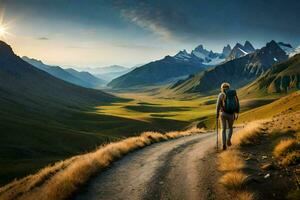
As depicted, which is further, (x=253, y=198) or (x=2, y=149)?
(x=2, y=149)

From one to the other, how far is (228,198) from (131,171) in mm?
6372

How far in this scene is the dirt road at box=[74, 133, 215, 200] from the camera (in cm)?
1261

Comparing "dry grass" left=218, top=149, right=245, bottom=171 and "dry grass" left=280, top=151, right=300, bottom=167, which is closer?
"dry grass" left=280, top=151, right=300, bottom=167

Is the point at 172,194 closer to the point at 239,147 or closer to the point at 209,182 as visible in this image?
the point at 209,182

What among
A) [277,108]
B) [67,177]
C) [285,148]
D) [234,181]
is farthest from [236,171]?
[277,108]

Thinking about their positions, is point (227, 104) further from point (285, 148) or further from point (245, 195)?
point (245, 195)

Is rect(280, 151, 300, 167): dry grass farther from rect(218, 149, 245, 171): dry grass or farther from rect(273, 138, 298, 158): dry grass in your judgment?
rect(273, 138, 298, 158): dry grass

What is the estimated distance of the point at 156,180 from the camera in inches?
571

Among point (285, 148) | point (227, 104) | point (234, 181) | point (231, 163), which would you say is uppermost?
point (227, 104)

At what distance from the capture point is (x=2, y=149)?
79.6 m

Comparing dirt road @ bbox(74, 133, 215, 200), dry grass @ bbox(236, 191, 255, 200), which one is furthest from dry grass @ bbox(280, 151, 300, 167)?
dry grass @ bbox(236, 191, 255, 200)

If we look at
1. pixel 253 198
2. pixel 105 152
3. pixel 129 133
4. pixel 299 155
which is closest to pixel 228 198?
pixel 253 198

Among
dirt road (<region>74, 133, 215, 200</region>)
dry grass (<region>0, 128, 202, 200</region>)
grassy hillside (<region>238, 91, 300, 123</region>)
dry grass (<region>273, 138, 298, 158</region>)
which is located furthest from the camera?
grassy hillside (<region>238, 91, 300, 123</region>)

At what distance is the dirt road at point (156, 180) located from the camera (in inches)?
497
